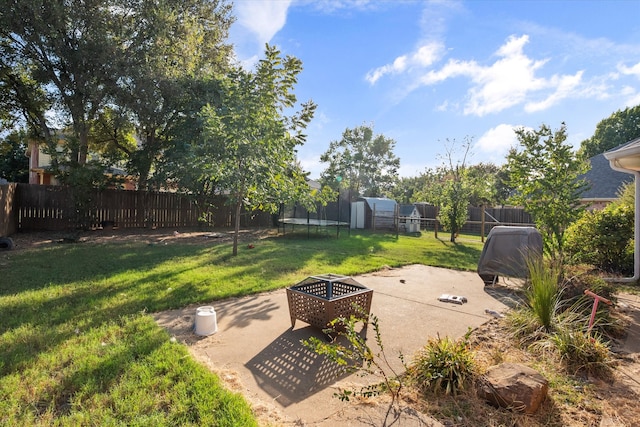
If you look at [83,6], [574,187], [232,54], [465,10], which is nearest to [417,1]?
[465,10]

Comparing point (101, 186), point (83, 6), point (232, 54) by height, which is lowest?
point (101, 186)

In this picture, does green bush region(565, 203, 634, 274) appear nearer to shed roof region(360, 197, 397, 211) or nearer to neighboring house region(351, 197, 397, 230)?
neighboring house region(351, 197, 397, 230)

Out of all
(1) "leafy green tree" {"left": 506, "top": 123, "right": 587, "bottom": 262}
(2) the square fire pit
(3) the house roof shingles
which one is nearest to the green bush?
(1) "leafy green tree" {"left": 506, "top": 123, "right": 587, "bottom": 262}

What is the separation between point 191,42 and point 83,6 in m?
3.30

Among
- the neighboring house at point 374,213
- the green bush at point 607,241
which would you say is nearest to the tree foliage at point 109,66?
the neighboring house at point 374,213

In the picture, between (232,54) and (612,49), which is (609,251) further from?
(232,54)

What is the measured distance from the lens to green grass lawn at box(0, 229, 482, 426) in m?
2.05

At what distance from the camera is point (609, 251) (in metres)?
6.93

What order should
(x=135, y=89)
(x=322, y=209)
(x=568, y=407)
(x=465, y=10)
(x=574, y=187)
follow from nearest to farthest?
(x=568, y=407) → (x=465, y=10) → (x=574, y=187) → (x=135, y=89) → (x=322, y=209)

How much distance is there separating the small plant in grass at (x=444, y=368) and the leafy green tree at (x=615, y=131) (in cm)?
3249

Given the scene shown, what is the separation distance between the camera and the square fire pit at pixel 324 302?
326cm

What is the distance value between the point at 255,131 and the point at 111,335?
461 centimetres

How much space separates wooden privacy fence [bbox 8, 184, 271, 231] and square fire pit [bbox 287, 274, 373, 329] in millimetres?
8081

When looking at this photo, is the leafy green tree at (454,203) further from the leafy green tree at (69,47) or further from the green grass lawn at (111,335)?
the leafy green tree at (69,47)
